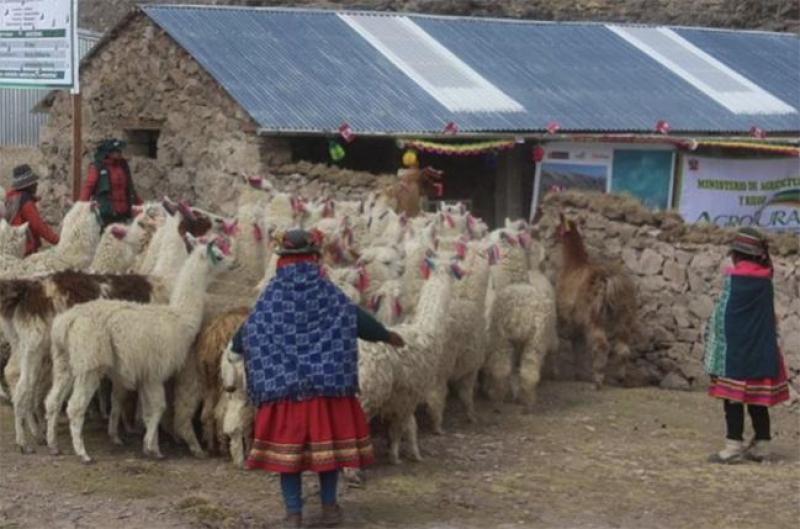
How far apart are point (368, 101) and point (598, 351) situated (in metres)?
5.64

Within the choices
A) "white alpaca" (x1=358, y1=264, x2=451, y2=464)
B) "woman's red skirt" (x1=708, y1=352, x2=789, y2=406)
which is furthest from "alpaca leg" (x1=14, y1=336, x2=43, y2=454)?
"woman's red skirt" (x1=708, y1=352, x2=789, y2=406)

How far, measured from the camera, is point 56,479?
8.04m

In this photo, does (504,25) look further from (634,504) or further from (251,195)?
(634,504)

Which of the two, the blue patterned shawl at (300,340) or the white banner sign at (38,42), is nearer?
the blue patterned shawl at (300,340)

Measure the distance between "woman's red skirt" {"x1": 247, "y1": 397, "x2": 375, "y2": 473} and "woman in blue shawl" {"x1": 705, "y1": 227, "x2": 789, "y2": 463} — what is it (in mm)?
2871

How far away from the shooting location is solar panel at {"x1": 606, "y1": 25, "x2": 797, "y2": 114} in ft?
65.2

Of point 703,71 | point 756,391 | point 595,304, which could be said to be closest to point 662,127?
point 703,71

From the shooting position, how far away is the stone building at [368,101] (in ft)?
51.8

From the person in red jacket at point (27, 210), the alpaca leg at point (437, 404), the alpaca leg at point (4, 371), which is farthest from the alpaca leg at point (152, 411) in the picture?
the person in red jacket at point (27, 210)

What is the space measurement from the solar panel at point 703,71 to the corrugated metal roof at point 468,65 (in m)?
0.19

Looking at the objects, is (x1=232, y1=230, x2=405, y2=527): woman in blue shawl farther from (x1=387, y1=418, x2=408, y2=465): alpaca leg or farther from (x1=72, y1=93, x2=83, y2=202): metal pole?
(x1=72, y1=93, x2=83, y2=202): metal pole

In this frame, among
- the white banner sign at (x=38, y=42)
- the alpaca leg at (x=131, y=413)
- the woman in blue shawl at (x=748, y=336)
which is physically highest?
the white banner sign at (x=38, y=42)

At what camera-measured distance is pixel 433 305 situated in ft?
29.7

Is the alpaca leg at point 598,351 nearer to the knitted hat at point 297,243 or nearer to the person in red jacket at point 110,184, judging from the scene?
the person in red jacket at point 110,184
